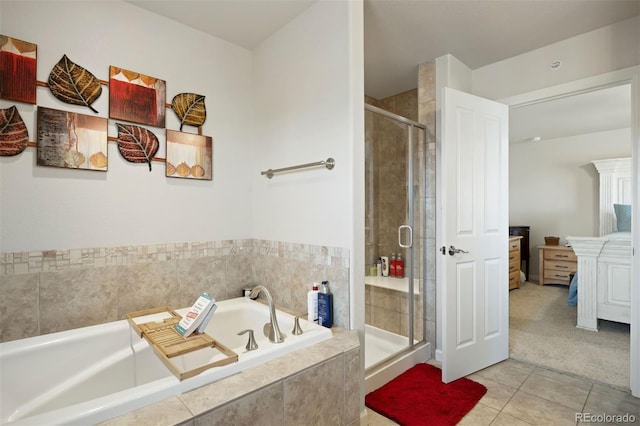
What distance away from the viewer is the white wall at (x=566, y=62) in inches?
84.6

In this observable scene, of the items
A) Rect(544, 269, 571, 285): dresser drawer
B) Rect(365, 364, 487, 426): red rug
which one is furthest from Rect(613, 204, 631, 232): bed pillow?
Rect(365, 364, 487, 426): red rug

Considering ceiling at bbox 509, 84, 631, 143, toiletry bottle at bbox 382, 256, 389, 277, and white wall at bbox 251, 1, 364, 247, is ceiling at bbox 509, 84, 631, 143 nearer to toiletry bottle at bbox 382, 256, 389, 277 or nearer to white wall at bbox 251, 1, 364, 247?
toiletry bottle at bbox 382, 256, 389, 277

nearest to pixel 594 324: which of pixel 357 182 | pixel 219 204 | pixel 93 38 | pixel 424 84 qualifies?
pixel 424 84

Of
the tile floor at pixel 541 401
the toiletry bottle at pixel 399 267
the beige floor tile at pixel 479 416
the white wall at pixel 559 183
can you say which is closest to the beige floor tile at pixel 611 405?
the tile floor at pixel 541 401

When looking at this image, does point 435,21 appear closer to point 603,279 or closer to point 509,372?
point 509,372

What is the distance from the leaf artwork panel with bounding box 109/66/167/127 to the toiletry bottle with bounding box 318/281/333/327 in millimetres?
1552

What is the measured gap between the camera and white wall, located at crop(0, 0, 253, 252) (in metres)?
1.64

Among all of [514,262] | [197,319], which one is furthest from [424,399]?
[514,262]

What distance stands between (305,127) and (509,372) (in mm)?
2407

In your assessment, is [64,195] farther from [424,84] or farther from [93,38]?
[424,84]

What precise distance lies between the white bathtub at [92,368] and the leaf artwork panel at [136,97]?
4.18 feet

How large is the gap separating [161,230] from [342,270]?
125 cm

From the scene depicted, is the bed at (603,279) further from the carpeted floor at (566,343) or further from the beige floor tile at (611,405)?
the beige floor tile at (611,405)

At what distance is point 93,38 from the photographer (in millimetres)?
1829
